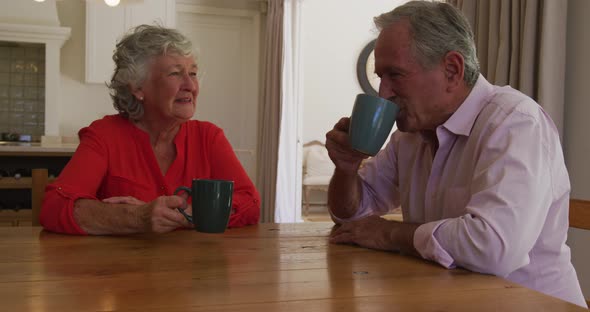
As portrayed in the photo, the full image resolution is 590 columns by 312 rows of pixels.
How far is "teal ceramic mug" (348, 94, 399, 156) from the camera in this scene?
104cm

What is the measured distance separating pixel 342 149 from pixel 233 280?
0.58 metres

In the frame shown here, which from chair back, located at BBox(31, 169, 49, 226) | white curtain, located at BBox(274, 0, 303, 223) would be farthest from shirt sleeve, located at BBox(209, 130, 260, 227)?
white curtain, located at BBox(274, 0, 303, 223)

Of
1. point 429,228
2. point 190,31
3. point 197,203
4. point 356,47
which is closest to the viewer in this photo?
point 429,228

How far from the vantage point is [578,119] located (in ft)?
6.14

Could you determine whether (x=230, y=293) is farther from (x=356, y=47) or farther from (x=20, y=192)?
(x=356, y=47)

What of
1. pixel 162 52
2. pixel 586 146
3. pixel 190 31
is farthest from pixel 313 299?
pixel 190 31

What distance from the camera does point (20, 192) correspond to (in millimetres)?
3154

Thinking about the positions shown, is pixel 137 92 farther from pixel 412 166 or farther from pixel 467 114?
pixel 467 114

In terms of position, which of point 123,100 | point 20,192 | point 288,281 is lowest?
point 20,192

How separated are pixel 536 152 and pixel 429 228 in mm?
239

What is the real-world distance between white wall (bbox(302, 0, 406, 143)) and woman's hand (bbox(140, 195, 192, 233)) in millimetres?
6516

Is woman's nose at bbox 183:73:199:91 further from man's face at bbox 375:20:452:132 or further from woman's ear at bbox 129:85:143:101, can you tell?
man's face at bbox 375:20:452:132

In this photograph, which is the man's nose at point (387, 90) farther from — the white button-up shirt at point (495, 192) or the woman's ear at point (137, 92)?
the woman's ear at point (137, 92)

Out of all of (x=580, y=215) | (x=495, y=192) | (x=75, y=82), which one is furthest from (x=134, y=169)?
(x=75, y=82)
